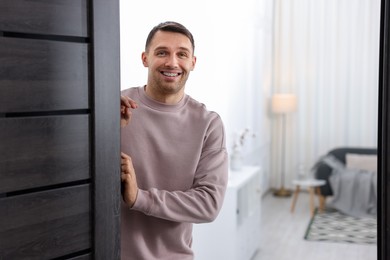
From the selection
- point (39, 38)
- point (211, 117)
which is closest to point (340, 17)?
point (211, 117)

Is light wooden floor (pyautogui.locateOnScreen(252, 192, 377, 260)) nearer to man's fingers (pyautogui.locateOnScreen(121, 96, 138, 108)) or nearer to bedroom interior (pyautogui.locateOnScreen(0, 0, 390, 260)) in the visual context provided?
bedroom interior (pyautogui.locateOnScreen(0, 0, 390, 260))

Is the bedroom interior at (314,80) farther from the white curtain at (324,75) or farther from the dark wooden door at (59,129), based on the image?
the dark wooden door at (59,129)

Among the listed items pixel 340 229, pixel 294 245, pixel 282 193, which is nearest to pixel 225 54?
pixel 294 245

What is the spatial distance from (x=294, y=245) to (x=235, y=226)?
2.72 ft

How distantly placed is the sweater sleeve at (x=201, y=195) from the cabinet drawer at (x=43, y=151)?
146 millimetres

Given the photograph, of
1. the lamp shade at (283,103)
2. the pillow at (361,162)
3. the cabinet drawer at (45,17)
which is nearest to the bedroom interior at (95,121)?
the cabinet drawer at (45,17)

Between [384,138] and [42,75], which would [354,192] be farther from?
[42,75]

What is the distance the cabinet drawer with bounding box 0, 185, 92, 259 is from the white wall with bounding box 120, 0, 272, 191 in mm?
498

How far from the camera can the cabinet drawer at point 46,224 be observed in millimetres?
895

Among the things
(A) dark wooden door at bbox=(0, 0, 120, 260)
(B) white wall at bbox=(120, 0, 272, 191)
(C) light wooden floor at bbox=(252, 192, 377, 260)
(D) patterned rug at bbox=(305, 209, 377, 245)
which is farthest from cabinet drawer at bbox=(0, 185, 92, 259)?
(D) patterned rug at bbox=(305, 209, 377, 245)

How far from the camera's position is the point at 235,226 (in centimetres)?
247

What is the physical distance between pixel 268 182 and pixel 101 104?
383 cm

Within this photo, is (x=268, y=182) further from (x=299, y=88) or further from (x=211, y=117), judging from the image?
(x=211, y=117)

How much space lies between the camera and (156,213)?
1068 millimetres
